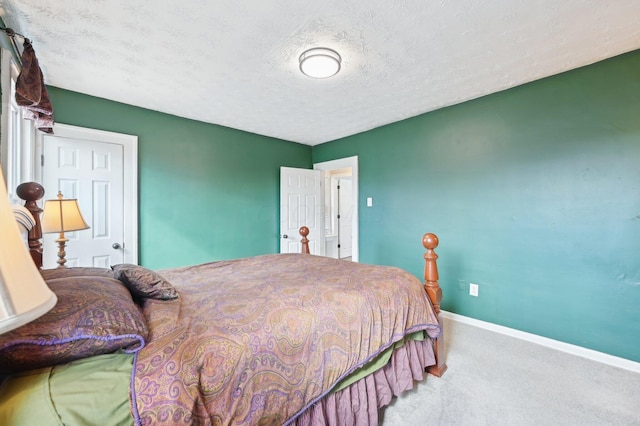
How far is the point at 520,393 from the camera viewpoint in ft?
5.85

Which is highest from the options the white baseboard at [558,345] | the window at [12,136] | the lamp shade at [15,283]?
the window at [12,136]

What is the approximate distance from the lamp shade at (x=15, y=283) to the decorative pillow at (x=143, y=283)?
802 millimetres

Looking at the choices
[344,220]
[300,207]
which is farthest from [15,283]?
[344,220]

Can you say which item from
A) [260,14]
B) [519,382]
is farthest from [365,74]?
[519,382]

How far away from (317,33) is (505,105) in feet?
6.81

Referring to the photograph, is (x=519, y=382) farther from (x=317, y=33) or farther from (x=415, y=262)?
(x=317, y=33)

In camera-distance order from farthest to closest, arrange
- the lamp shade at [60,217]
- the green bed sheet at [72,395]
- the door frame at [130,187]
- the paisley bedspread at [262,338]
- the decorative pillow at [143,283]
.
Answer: the door frame at [130,187]
the lamp shade at [60,217]
the decorative pillow at [143,283]
the paisley bedspread at [262,338]
the green bed sheet at [72,395]

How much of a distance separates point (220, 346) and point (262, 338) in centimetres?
17

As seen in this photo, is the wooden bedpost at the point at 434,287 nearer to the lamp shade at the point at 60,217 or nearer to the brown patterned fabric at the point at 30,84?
the lamp shade at the point at 60,217

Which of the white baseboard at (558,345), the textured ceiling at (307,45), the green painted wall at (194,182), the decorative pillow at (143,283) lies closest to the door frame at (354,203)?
the green painted wall at (194,182)

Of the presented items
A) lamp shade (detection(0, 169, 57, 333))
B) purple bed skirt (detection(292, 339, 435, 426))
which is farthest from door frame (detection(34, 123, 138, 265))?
lamp shade (detection(0, 169, 57, 333))

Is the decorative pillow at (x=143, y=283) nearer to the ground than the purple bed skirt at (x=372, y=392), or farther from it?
farther from it

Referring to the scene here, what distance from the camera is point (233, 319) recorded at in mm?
1124

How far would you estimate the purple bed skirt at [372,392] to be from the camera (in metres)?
1.29
